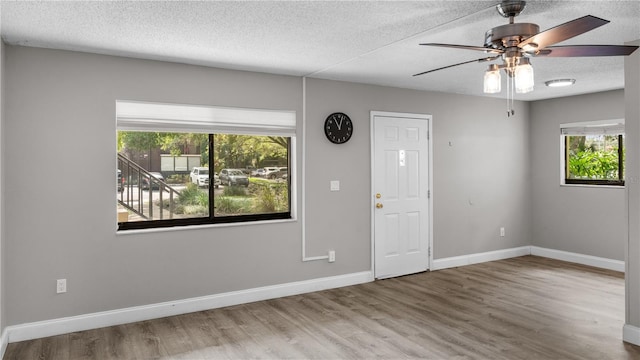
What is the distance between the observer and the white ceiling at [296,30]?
2621 millimetres

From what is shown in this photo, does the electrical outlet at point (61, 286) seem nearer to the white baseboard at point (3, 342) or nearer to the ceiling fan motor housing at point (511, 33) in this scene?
the white baseboard at point (3, 342)

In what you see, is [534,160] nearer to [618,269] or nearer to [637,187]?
[618,269]

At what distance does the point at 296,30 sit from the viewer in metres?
3.05

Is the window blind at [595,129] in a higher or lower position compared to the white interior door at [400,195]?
higher

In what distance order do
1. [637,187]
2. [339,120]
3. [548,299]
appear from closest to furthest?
[637,187] → [548,299] → [339,120]

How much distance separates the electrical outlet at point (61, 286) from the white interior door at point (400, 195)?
3.16m

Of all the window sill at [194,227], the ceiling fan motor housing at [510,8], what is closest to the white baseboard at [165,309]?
the window sill at [194,227]

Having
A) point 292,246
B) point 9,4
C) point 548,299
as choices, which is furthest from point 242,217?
point 548,299

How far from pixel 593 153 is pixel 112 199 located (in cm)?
597

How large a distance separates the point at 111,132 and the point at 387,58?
2.49 meters

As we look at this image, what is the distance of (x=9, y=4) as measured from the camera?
8.32 ft

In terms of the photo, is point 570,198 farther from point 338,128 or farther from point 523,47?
point 523,47

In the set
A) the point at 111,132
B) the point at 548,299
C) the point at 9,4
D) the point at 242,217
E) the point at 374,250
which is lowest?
the point at 548,299

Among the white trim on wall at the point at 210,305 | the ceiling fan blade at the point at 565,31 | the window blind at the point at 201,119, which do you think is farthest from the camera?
the window blind at the point at 201,119
